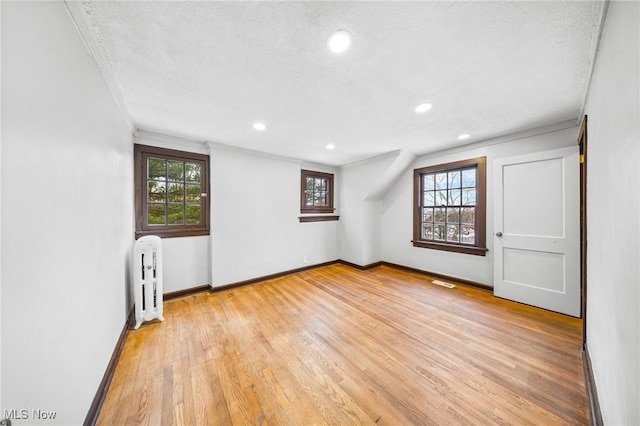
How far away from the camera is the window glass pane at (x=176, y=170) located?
9.74 feet

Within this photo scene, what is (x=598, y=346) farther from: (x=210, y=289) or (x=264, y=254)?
(x=210, y=289)

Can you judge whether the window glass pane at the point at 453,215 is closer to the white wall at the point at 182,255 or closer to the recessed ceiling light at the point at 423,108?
the recessed ceiling light at the point at 423,108

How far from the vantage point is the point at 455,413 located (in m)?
1.30

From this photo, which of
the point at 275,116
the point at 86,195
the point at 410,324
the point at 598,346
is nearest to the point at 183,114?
the point at 275,116

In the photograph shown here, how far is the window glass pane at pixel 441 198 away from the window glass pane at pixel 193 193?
4.03 m

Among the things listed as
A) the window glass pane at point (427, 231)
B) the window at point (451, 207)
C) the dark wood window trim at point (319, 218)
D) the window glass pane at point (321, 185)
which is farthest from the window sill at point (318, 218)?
the window glass pane at point (427, 231)

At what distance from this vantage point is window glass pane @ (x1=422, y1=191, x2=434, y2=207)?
394 cm

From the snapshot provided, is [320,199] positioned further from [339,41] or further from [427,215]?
[339,41]

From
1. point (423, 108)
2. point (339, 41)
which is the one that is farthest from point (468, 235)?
point (339, 41)

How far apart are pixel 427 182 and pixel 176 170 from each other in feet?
13.7

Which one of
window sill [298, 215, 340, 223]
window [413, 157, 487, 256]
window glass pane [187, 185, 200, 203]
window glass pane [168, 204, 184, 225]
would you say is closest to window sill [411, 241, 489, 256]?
window [413, 157, 487, 256]

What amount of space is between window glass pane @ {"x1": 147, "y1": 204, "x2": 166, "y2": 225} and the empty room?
→ 0.07 feet

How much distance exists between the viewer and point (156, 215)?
9.41 ft

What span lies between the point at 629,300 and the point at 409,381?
1.27 metres
